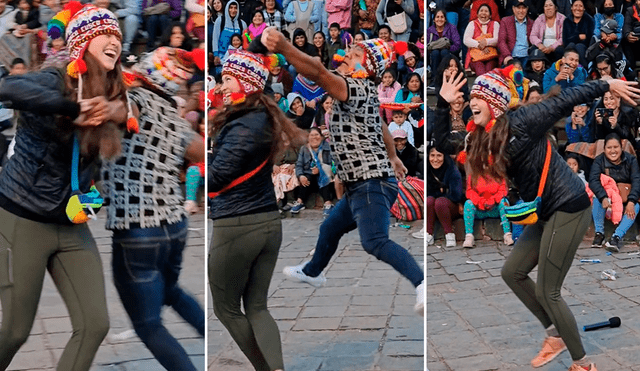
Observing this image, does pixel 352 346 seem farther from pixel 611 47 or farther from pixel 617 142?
pixel 611 47

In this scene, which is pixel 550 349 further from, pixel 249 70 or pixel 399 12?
pixel 249 70

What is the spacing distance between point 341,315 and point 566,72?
2.31 meters

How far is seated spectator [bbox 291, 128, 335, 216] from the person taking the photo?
3.61m

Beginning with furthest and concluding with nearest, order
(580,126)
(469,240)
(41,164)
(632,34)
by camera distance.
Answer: (632,34) < (580,126) < (469,240) < (41,164)

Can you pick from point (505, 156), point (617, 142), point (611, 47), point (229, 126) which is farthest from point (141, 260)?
point (611, 47)

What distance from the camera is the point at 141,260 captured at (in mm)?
3135

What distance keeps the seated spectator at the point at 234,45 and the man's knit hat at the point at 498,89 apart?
1016 mm

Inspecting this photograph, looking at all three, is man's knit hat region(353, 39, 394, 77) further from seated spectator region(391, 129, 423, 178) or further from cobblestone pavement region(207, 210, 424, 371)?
cobblestone pavement region(207, 210, 424, 371)

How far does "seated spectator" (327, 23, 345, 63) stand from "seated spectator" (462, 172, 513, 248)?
3.48ft

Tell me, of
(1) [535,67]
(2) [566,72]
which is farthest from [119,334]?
(2) [566,72]

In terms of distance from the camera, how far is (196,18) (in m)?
3.68

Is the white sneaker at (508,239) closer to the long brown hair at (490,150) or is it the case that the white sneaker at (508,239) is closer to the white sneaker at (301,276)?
the long brown hair at (490,150)

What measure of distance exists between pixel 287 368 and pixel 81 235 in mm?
1177

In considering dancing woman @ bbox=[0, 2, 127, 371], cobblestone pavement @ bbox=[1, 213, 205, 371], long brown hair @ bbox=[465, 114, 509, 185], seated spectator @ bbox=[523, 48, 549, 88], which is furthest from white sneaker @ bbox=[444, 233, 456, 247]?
dancing woman @ bbox=[0, 2, 127, 371]
